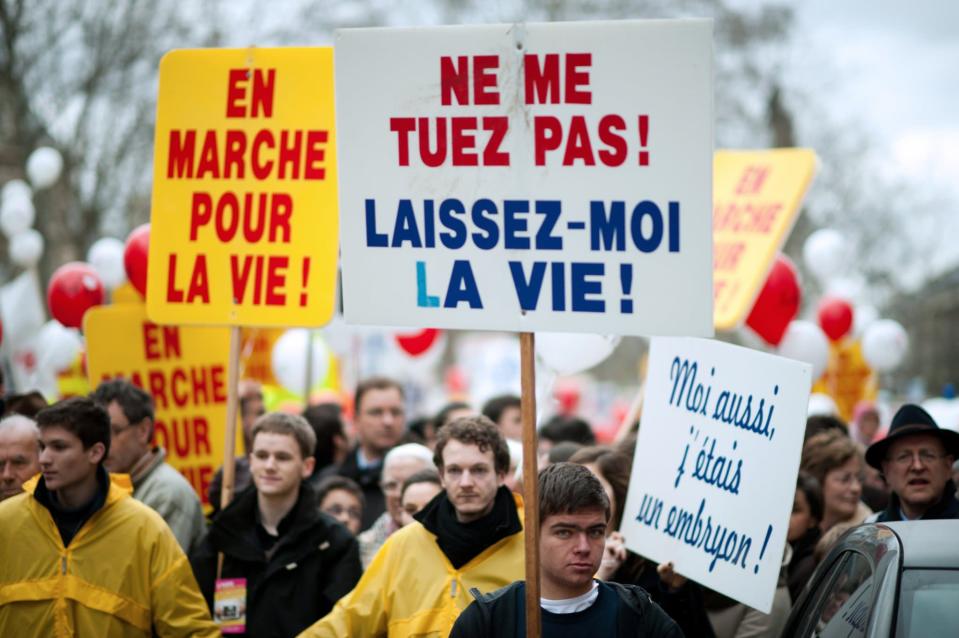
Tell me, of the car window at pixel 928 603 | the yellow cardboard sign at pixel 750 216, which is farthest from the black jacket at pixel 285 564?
the yellow cardboard sign at pixel 750 216

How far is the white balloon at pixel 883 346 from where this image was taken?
50.1 ft

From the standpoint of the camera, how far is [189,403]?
7641mm

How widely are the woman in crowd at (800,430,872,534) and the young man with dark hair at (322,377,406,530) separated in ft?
8.32

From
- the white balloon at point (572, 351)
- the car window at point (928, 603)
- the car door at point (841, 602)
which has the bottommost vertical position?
the car door at point (841, 602)

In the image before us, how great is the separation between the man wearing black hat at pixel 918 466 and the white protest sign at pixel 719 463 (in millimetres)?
763

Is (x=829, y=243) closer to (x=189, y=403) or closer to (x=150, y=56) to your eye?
(x=189, y=403)

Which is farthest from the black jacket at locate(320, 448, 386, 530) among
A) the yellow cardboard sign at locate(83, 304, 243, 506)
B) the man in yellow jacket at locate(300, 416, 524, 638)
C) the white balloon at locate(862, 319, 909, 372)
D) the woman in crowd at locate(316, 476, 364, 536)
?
the white balloon at locate(862, 319, 909, 372)

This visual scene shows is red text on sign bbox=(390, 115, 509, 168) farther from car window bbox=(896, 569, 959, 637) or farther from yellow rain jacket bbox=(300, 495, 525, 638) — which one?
car window bbox=(896, 569, 959, 637)

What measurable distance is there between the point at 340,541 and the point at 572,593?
6.30ft

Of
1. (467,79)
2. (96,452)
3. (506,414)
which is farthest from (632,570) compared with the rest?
(506,414)

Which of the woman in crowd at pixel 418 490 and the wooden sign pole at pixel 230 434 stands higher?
the wooden sign pole at pixel 230 434

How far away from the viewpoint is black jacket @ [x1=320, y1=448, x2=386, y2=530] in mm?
7887

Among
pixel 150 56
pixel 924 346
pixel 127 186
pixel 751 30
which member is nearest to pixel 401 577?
pixel 150 56

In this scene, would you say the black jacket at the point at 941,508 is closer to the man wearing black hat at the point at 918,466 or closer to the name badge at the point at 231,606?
the man wearing black hat at the point at 918,466
